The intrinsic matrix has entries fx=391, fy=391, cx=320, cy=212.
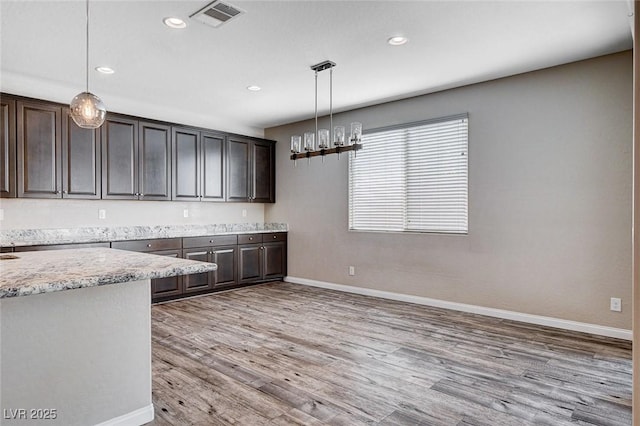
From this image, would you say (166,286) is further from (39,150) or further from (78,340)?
(78,340)

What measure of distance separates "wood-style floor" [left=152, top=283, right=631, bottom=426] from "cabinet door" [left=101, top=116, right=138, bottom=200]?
1.62 metres

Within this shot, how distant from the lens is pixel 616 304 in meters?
3.54

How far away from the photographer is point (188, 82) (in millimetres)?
4395

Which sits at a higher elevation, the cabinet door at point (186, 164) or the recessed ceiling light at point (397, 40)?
the recessed ceiling light at point (397, 40)

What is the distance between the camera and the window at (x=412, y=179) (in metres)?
4.56

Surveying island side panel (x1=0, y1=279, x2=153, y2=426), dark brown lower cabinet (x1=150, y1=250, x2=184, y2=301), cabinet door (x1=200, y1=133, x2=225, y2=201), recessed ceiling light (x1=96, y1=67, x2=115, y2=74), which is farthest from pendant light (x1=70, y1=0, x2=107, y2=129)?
cabinet door (x1=200, y1=133, x2=225, y2=201)

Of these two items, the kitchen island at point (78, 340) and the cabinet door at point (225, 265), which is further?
the cabinet door at point (225, 265)

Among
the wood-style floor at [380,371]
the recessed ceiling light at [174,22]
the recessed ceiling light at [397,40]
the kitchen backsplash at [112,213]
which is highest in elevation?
the recessed ceiling light at [174,22]

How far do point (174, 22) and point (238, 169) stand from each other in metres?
3.29

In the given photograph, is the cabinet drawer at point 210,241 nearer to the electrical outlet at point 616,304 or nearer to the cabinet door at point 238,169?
the cabinet door at point 238,169

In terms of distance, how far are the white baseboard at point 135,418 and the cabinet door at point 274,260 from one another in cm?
401

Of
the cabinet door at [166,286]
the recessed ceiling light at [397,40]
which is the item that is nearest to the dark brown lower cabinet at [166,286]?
the cabinet door at [166,286]

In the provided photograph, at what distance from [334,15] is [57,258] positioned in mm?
2471

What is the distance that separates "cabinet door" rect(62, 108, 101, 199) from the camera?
433cm
